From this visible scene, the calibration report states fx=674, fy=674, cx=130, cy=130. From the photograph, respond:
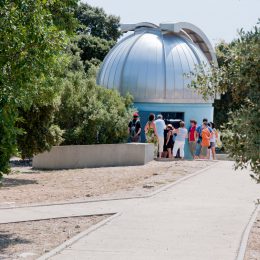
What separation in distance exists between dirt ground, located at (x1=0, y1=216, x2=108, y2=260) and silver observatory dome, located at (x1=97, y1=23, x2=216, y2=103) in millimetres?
21094

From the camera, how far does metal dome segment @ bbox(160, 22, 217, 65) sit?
3291 centimetres

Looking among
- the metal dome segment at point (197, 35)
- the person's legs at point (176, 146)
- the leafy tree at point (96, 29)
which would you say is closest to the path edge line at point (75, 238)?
the person's legs at point (176, 146)

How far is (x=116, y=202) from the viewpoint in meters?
12.6

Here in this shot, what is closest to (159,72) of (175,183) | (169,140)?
(169,140)

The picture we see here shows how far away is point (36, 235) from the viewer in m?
9.64

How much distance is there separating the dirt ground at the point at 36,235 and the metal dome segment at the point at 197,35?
22931 millimetres

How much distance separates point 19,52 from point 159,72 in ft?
76.0

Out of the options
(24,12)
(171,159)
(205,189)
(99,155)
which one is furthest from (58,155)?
(24,12)

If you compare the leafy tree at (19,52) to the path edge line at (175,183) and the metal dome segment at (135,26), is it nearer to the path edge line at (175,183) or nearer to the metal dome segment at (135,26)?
the path edge line at (175,183)

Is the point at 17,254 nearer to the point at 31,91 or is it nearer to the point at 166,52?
the point at 31,91

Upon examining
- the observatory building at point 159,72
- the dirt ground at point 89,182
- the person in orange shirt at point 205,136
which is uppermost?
the observatory building at point 159,72

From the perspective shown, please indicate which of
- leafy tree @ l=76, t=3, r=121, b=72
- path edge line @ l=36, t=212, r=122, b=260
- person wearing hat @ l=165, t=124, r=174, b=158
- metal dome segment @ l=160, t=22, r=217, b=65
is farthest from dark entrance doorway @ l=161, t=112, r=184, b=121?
leafy tree @ l=76, t=3, r=121, b=72

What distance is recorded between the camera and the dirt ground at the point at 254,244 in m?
8.61

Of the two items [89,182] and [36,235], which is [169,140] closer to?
[89,182]
